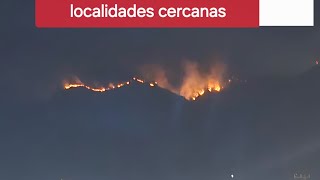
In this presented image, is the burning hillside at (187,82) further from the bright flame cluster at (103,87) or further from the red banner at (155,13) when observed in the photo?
the red banner at (155,13)

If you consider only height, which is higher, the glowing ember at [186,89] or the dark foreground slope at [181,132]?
the glowing ember at [186,89]

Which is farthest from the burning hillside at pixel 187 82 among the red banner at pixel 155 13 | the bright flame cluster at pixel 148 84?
the red banner at pixel 155 13

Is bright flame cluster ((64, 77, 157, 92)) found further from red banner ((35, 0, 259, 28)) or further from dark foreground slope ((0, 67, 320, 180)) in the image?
red banner ((35, 0, 259, 28))

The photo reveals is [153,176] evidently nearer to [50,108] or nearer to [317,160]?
[50,108]

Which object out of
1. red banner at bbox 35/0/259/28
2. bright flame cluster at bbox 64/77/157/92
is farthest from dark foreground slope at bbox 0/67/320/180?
red banner at bbox 35/0/259/28

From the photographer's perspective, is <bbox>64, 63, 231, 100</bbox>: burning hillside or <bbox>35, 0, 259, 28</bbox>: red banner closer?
<bbox>35, 0, 259, 28</bbox>: red banner

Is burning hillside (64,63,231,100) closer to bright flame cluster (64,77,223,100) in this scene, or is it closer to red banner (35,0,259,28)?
bright flame cluster (64,77,223,100)

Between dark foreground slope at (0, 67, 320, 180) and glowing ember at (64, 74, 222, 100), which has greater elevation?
glowing ember at (64, 74, 222, 100)
